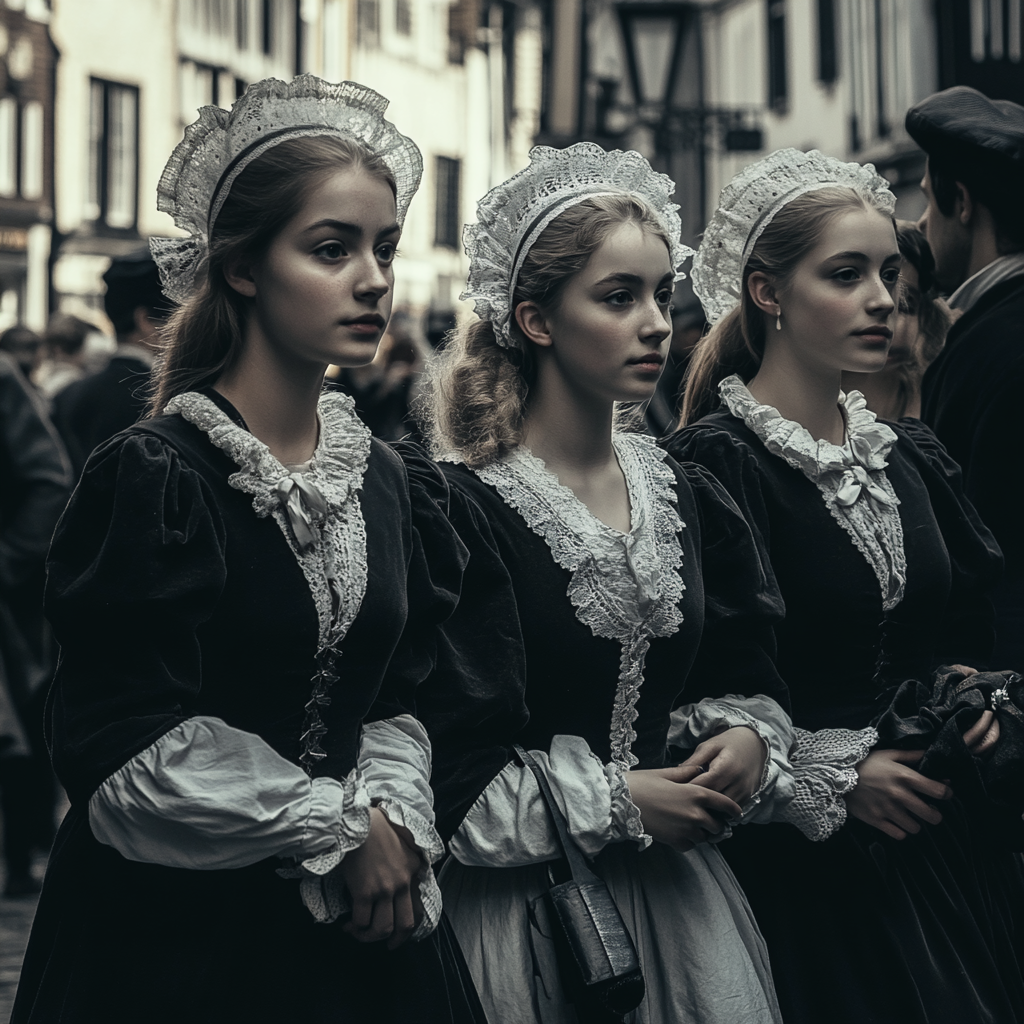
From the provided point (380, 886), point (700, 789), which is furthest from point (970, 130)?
point (380, 886)

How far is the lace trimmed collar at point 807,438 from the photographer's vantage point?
125 inches

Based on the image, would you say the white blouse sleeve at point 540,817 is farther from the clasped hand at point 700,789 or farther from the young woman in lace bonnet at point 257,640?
the young woman in lace bonnet at point 257,640

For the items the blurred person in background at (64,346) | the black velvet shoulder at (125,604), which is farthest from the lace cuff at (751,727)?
the blurred person in background at (64,346)

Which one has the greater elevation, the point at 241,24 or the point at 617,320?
the point at 241,24

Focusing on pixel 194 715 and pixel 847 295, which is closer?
pixel 194 715

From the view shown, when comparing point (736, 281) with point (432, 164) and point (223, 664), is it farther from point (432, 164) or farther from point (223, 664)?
point (432, 164)

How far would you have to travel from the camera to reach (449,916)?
272 centimetres

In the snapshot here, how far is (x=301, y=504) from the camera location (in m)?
2.36

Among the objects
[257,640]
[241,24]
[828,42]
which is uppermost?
[241,24]

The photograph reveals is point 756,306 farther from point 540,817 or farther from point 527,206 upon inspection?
point 540,817

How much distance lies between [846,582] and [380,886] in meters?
1.23

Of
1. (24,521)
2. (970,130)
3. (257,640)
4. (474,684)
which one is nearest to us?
(257,640)

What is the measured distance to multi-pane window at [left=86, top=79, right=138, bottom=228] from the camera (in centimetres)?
2125

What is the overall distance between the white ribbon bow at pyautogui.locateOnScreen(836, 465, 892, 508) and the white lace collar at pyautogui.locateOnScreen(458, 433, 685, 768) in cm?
44
